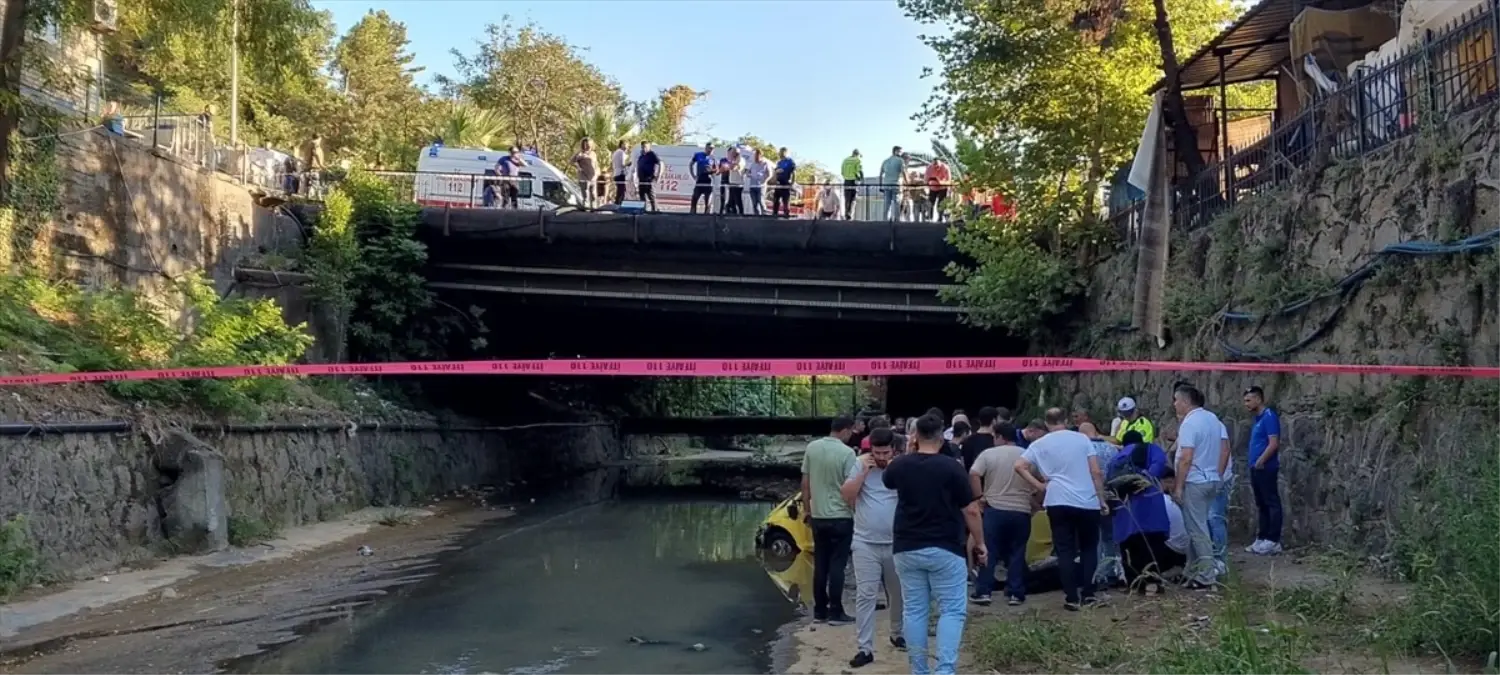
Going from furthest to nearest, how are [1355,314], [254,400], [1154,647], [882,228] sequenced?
[882,228]
[254,400]
[1355,314]
[1154,647]

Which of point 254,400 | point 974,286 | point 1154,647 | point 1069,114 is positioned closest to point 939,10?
point 1069,114

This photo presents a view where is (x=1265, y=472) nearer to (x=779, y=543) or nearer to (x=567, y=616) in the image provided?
(x=779, y=543)

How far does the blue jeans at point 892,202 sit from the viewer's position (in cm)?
2527

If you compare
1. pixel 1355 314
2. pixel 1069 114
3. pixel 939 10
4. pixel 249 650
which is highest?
pixel 939 10

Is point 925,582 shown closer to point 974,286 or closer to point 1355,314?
point 1355,314

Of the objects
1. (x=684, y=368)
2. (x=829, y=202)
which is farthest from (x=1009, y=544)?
(x=829, y=202)

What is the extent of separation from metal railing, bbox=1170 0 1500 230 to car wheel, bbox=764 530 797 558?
22.8 feet

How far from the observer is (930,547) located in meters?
7.28

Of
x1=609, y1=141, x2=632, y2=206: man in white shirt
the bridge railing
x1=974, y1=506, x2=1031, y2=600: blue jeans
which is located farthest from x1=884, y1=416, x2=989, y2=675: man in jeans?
x1=609, y1=141, x2=632, y2=206: man in white shirt

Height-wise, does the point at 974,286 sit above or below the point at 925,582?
above

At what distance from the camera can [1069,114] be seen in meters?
20.2

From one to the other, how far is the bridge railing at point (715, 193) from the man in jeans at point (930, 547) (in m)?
15.4

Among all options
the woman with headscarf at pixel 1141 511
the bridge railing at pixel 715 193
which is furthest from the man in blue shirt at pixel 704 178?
the woman with headscarf at pixel 1141 511

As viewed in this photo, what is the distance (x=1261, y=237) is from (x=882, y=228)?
1049 cm
